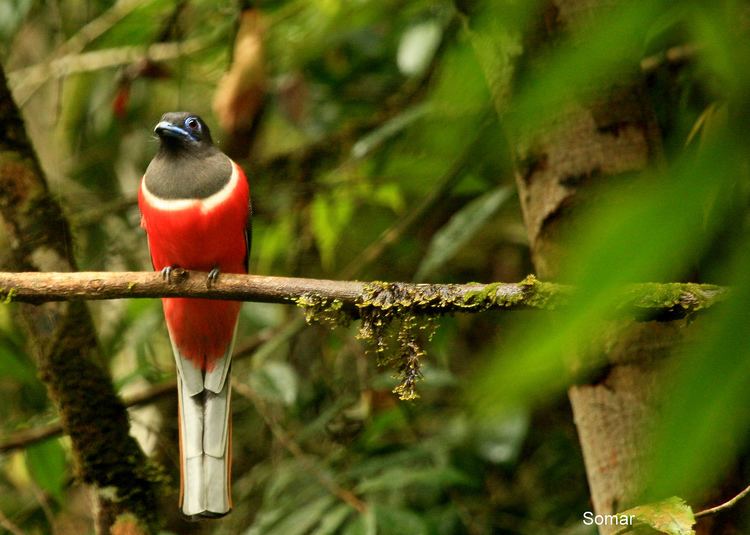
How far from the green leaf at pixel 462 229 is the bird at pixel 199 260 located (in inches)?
30.3

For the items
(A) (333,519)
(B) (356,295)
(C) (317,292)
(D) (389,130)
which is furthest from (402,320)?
(D) (389,130)

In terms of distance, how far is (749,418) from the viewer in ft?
1.85

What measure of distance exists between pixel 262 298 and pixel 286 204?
7.23 feet

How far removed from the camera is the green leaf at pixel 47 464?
3266 millimetres

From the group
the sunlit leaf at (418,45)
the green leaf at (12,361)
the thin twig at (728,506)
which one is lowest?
the green leaf at (12,361)

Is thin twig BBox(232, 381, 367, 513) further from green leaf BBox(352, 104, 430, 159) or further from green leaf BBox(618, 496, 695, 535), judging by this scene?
green leaf BBox(618, 496, 695, 535)

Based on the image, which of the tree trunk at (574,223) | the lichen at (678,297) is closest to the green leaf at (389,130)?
the tree trunk at (574,223)

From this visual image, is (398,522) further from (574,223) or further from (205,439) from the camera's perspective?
(574,223)

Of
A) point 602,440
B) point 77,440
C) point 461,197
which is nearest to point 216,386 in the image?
point 77,440

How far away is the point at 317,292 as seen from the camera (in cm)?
219

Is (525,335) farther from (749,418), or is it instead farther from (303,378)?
(303,378)

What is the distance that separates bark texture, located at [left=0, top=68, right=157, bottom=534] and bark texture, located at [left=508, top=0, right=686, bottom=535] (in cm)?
152

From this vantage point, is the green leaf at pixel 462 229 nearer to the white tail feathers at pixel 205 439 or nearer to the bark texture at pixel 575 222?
the bark texture at pixel 575 222

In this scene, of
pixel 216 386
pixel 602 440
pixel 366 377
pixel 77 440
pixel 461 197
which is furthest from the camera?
pixel 461 197
